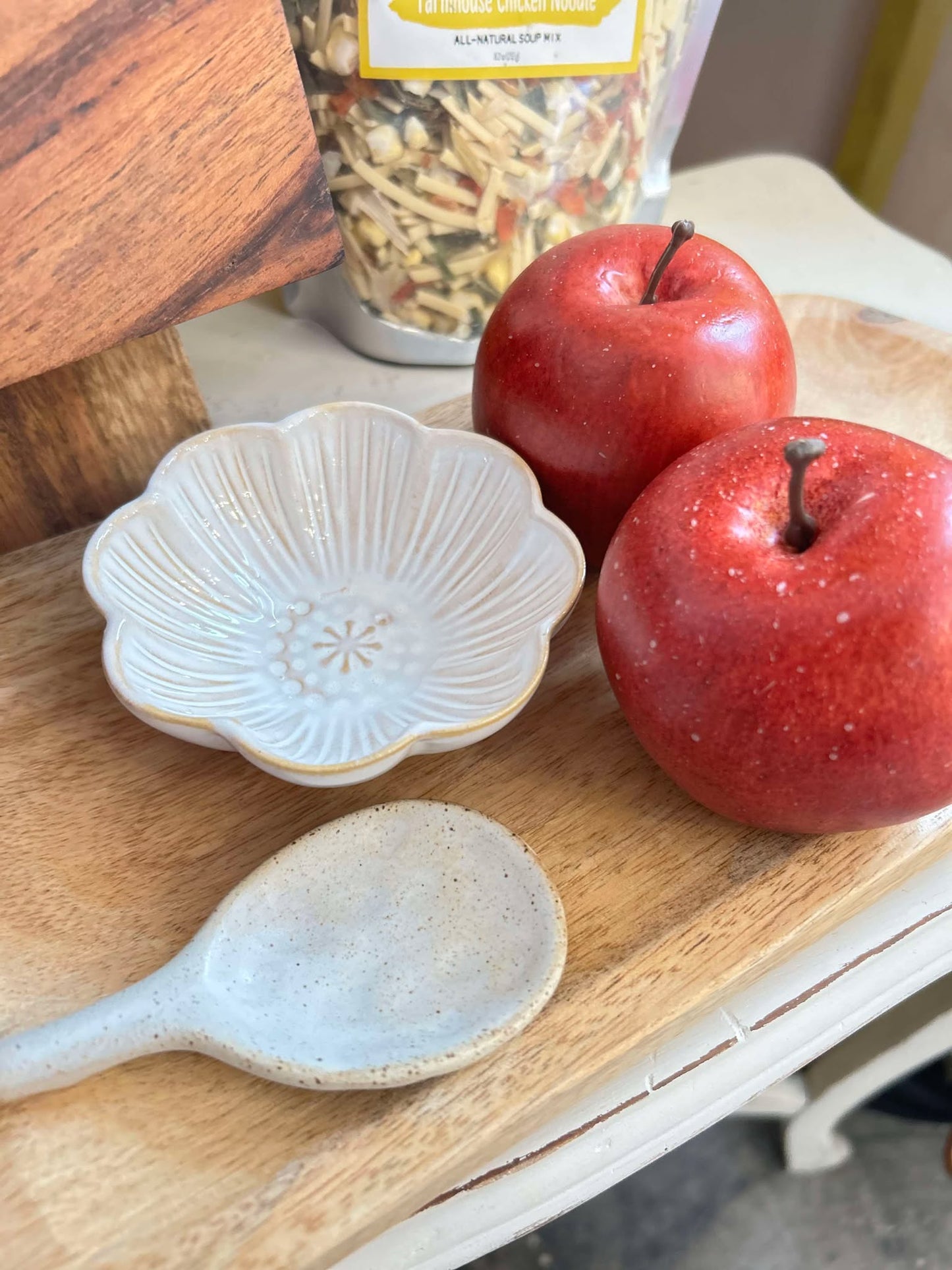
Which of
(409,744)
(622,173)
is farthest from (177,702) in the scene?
(622,173)

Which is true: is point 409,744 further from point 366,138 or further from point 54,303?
point 366,138

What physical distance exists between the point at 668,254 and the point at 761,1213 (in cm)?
63

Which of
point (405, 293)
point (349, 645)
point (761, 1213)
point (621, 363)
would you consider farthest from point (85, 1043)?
point (761, 1213)

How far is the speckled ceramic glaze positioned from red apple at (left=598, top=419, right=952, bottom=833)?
0.08 metres

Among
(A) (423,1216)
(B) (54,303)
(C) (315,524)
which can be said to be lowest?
(A) (423,1216)

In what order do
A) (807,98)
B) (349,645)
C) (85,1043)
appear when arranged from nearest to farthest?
(85,1043)
(349,645)
(807,98)

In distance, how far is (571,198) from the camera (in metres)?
0.53

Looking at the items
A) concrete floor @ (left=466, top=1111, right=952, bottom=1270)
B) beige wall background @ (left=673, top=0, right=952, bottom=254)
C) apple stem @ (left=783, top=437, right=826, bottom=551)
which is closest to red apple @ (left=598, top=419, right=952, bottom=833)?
apple stem @ (left=783, top=437, right=826, bottom=551)

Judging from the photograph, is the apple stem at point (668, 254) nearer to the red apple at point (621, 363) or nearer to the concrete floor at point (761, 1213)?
the red apple at point (621, 363)

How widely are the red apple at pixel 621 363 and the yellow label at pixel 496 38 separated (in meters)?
0.10

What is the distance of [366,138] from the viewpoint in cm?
48

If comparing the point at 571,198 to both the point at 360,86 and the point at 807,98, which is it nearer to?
the point at 360,86

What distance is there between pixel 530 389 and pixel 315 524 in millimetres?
124

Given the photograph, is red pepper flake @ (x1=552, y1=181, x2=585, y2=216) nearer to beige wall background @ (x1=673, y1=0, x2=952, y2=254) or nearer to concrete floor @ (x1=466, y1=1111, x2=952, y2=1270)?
beige wall background @ (x1=673, y1=0, x2=952, y2=254)
